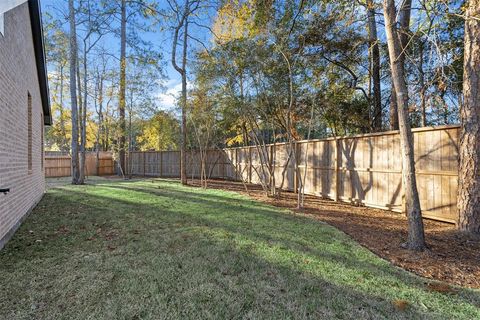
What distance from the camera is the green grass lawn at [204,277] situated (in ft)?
6.55

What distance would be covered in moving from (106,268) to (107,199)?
503 cm

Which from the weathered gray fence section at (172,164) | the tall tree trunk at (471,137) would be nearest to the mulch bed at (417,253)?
the tall tree trunk at (471,137)

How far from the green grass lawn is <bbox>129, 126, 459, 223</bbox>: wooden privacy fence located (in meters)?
2.24

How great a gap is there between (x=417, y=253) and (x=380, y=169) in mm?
3059

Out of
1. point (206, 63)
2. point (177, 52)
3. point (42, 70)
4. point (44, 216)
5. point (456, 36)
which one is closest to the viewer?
point (44, 216)

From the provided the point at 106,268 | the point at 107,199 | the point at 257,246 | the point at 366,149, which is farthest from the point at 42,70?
the point at 366,149

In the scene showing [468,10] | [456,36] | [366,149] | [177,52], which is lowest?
[366,149]

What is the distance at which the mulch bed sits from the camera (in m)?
2.76

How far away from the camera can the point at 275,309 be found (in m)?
2.01

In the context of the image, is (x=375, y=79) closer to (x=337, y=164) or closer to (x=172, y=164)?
(x=337, y=164)

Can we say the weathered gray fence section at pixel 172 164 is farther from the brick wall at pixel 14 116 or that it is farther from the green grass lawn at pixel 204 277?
the green grass lawn at pixel 204 277

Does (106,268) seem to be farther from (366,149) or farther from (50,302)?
(366,149)

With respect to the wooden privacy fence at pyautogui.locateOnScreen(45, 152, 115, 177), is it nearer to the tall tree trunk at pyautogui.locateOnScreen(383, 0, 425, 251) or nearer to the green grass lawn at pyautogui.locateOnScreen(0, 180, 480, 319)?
the green grass lawn at pyautogui.locateOnScreen(0, 180, 480, 319)

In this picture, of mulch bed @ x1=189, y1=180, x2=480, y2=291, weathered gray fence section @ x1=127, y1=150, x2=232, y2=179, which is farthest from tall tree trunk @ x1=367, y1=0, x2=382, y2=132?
weathered gray fence section @ x1=127, y1=150, x2=232, y2=179
